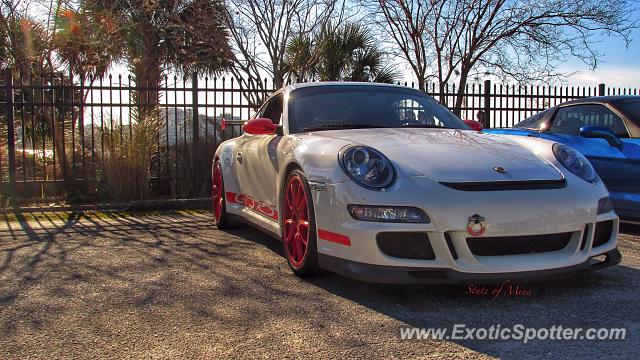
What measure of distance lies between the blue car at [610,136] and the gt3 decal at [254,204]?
304 centimetres

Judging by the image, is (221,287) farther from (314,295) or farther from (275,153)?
(275,153)

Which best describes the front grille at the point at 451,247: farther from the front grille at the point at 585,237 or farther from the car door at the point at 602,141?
the car door at the point at 602,141

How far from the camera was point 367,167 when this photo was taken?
3.45 metres

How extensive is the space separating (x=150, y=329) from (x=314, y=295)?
101 centimetres

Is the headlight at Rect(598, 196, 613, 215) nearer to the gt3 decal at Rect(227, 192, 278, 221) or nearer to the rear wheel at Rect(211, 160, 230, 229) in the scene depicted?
the gt3 decal at Rect(227, 192, 278, 221)

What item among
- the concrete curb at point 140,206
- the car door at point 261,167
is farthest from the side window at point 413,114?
the concrete curb at point 140,206

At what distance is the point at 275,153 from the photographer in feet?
14.5

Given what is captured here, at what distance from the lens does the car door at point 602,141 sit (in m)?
5.48

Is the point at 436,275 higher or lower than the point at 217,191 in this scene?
lower

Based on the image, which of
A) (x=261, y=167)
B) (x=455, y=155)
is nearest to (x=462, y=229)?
(x=455, y=155)

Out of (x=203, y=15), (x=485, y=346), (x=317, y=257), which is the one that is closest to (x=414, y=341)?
(x=485, y=346)

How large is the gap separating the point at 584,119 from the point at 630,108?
1.51ft

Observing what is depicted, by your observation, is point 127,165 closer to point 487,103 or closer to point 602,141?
point 602,141

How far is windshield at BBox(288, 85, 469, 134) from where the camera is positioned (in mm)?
4504
